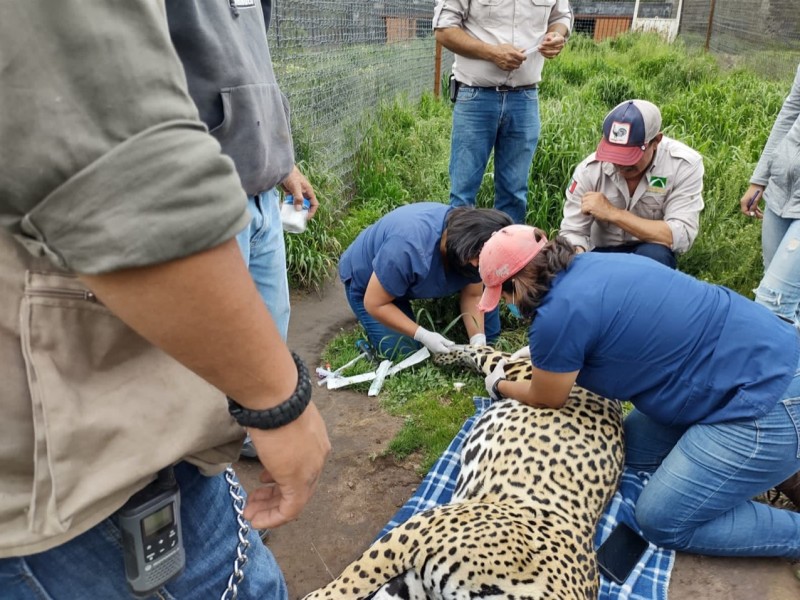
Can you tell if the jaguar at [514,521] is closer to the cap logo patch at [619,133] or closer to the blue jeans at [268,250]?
the blue jeans at [268,250]

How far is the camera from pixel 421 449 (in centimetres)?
325

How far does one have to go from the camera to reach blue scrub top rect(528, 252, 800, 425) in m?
2.42

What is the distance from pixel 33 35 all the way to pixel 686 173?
148 inches

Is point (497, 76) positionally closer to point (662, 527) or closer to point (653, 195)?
point (653, 195)

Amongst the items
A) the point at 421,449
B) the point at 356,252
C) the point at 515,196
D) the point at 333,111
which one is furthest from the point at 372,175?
the point at 421,449

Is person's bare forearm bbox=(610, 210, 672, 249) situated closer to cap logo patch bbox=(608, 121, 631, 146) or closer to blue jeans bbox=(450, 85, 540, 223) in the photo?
cap logo patch bbox=(608, 121, 631, 146)

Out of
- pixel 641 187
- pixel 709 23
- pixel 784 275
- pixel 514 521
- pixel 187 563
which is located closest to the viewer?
pixel 187 563

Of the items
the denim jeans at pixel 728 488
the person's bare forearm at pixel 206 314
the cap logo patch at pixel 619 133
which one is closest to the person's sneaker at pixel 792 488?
the denim jeans at pixel 728 488

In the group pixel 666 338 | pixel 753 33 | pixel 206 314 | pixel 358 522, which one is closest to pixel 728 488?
pixel 666 338

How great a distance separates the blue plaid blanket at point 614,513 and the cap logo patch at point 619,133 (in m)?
1.75

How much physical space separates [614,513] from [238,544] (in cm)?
210

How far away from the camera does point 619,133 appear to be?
3.69 meters

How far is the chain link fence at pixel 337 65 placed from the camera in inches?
189

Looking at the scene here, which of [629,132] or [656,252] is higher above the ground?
[629,132]
